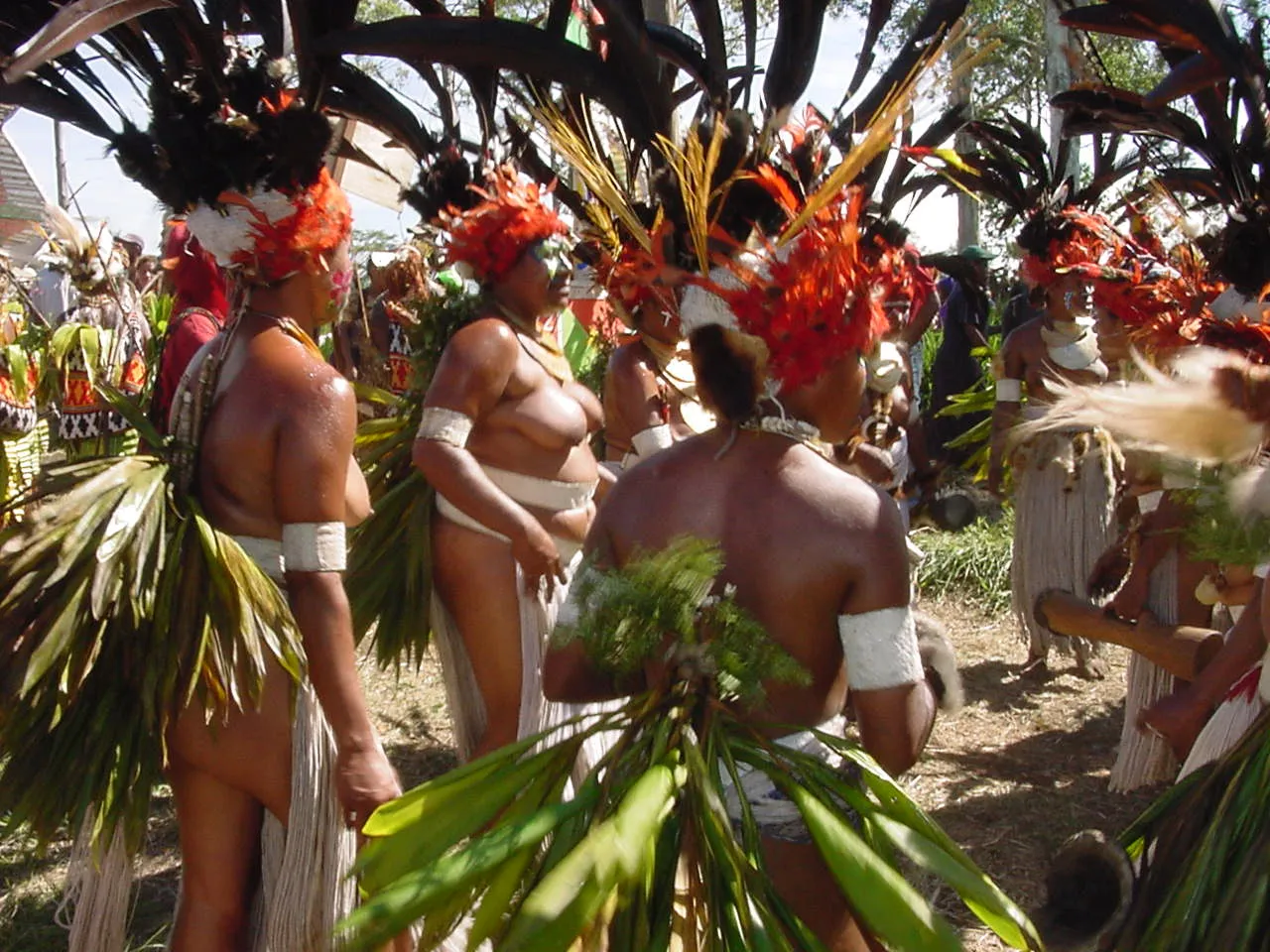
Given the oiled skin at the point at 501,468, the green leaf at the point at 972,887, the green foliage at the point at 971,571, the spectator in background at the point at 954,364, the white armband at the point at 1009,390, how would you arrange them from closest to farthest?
the green leaf at the point at 972,887, the oiled skin at the point at 501,468, the white armband at the point at 1009,390, the green foliage at the point at 971,571, the spectator in background at the point at 954,364

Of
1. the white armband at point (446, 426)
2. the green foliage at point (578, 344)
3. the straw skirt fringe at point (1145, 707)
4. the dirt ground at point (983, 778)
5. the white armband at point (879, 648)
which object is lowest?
the dirt ground at point (983, 778)

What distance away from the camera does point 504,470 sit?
3422 mm

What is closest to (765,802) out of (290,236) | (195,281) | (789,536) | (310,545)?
(789,536)

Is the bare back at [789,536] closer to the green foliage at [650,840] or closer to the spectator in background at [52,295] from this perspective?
the green foliage at [650,840]

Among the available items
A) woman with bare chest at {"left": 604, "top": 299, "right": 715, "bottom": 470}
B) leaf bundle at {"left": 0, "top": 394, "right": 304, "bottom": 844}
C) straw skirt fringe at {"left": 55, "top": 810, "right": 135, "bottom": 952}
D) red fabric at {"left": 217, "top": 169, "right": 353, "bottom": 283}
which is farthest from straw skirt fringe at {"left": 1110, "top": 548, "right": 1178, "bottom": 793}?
straw skirt fringe at {"left": 55, "top": 810, "right": 135, "bottom": 952}

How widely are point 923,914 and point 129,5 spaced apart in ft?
6.57

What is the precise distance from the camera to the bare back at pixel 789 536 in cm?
177

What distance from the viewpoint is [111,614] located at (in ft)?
7.21

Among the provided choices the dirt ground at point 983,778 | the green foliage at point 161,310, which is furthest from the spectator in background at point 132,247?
the dirt ground at point 983,778

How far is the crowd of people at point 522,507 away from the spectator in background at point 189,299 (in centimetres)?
3

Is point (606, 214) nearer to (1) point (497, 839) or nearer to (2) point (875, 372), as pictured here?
(2) point (875, 372)

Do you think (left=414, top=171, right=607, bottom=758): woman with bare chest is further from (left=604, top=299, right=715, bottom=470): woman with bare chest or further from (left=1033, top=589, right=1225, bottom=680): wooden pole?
(left=1033, top=589, right=1225, bottom=680): wooden pole

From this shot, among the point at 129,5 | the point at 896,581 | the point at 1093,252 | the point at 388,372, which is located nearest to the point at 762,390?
the point at 896,581

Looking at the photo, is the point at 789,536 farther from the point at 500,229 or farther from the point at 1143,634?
the point at 500,229
